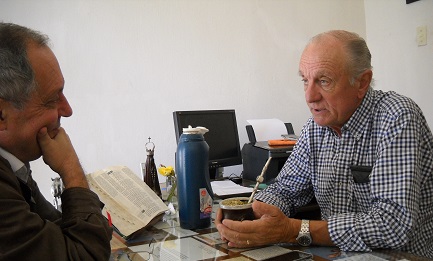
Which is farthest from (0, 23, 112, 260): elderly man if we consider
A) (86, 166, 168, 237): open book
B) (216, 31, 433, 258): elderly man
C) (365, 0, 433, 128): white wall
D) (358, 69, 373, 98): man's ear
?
(365, 0, 433, 128): white wall

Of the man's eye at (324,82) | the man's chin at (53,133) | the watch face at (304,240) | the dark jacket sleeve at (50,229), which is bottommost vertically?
the watch face at (304,240)

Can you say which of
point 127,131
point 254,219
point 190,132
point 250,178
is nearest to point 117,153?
point 127,131

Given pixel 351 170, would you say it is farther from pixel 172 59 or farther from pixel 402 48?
pixel 402 48

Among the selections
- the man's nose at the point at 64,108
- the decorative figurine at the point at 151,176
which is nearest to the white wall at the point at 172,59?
the decorative figurine at the point at 151,176

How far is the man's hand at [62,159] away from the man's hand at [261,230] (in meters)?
0.40

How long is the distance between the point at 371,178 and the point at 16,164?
2.98 feet

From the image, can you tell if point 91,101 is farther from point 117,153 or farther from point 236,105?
point 236,105

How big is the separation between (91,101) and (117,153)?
315 millimetres

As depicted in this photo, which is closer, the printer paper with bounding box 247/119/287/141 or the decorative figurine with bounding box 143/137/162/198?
the decorative figurine with bounding box 143/137/162/198

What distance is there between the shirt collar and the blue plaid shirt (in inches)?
30.0

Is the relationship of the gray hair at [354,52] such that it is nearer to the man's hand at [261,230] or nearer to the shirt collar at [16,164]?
the man's hand at [261,230]

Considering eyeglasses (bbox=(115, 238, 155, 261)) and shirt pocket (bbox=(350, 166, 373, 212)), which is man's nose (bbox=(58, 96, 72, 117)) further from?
shirt pocket (bbox=(350, 166, 373, 212))

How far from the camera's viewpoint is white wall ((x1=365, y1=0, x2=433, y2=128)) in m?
2.59

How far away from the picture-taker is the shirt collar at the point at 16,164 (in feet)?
2.82
